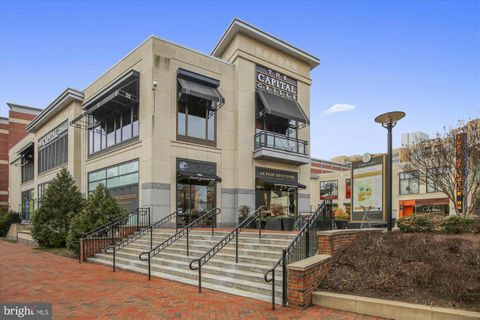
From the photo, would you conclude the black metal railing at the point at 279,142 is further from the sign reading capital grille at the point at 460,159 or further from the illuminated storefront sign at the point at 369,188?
the sign reading capital grille at the point at 460,159

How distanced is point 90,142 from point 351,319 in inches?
829

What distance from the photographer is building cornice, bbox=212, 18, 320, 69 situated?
1989 cm

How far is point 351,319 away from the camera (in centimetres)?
615

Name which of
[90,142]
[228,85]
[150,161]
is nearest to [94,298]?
[150,161]

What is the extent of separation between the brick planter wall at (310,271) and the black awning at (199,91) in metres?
11.4

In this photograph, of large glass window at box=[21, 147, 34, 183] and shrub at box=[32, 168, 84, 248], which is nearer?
shrub at box=[32, 168, 84, 248]

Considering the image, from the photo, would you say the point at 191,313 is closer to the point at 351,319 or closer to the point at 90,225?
the point at 351,319

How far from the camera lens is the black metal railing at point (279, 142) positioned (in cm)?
2067

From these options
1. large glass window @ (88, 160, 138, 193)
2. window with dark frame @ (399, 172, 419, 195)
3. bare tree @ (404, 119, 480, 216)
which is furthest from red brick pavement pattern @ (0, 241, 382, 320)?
window with dark frame @ (399, 172, 419, 195)

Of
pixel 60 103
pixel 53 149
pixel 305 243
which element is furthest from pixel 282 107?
pixel 53 149

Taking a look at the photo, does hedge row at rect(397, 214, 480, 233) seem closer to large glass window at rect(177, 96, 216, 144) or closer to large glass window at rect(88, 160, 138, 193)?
large glass window at rect(177, 96, 216, 144)

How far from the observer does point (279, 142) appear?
71.3 feet

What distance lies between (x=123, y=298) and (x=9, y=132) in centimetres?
4713

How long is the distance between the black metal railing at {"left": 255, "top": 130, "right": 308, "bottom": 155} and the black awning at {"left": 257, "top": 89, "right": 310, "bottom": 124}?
4.54 ft
